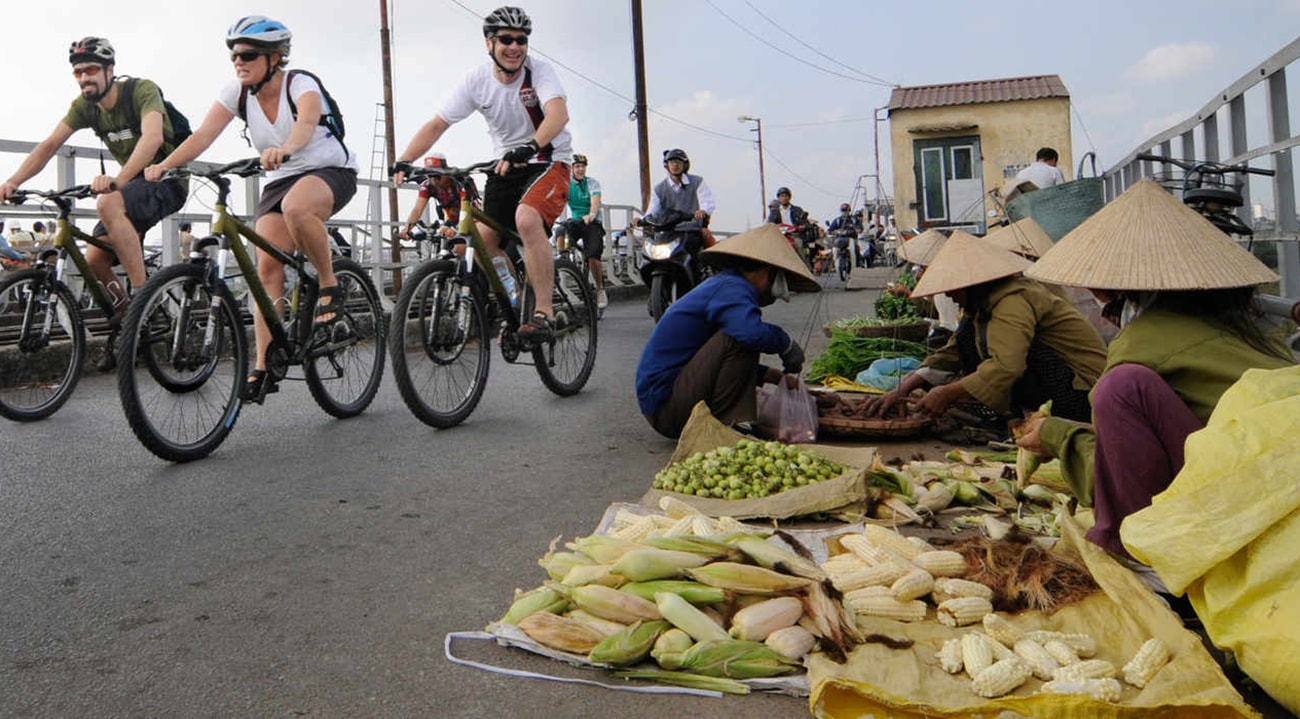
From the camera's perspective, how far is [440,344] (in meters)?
6.01

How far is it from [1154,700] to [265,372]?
4.57m

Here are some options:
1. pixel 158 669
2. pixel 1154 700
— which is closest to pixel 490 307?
pixel 158 669

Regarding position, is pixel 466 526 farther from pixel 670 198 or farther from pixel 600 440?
pixel 670 198

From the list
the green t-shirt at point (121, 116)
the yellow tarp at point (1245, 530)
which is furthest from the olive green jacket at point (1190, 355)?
the green t-shirt at point (121, 116)

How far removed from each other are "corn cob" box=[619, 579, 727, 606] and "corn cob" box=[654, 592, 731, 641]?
0.04 meters

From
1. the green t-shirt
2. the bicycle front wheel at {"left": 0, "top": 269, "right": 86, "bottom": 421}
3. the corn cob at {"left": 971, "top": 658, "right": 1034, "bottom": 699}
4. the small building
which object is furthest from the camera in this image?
the small building

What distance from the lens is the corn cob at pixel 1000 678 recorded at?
238 centimetres

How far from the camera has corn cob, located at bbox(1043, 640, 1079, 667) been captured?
249 cm

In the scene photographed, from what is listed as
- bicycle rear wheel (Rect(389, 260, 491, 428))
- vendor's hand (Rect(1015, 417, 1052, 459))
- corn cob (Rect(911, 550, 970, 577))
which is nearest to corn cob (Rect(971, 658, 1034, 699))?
corn cob (Rect(911, 550, 970, 577))

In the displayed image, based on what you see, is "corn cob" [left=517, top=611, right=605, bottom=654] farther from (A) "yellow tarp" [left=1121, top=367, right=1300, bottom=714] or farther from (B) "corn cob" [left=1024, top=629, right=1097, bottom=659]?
(A) "yellow tarp" [left=1121, top=367, right=1300, bottom=714]

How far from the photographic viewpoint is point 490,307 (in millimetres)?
6500

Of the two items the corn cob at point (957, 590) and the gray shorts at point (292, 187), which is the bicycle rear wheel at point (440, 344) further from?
the corn cob at point (957, 590)

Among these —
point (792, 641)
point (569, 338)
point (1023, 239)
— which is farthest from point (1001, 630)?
point (569, 338)

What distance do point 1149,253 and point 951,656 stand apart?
1.32 m
